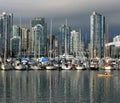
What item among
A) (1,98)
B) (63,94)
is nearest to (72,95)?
(63,94)

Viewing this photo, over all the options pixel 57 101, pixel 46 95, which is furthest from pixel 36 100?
pixel 46 95

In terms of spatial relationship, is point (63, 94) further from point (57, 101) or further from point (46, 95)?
point (57, 101)

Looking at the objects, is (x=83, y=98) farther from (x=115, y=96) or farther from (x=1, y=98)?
(x=1, y=98)

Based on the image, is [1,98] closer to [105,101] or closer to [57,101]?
[57,101]

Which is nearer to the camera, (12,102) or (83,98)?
(12,102)

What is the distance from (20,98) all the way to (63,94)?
1120 cm

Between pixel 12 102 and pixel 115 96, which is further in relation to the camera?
pixel 115 96

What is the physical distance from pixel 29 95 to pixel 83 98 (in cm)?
1063

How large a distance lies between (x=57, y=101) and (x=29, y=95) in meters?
10.3

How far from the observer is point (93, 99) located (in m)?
77.8

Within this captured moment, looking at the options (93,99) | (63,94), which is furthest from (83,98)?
(63,94)

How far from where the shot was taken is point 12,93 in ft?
285

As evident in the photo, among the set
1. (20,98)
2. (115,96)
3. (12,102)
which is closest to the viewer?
(12,102)

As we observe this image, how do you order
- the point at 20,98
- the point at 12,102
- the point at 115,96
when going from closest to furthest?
the point at 12,102, the point at 20,98, the point at 115,96
